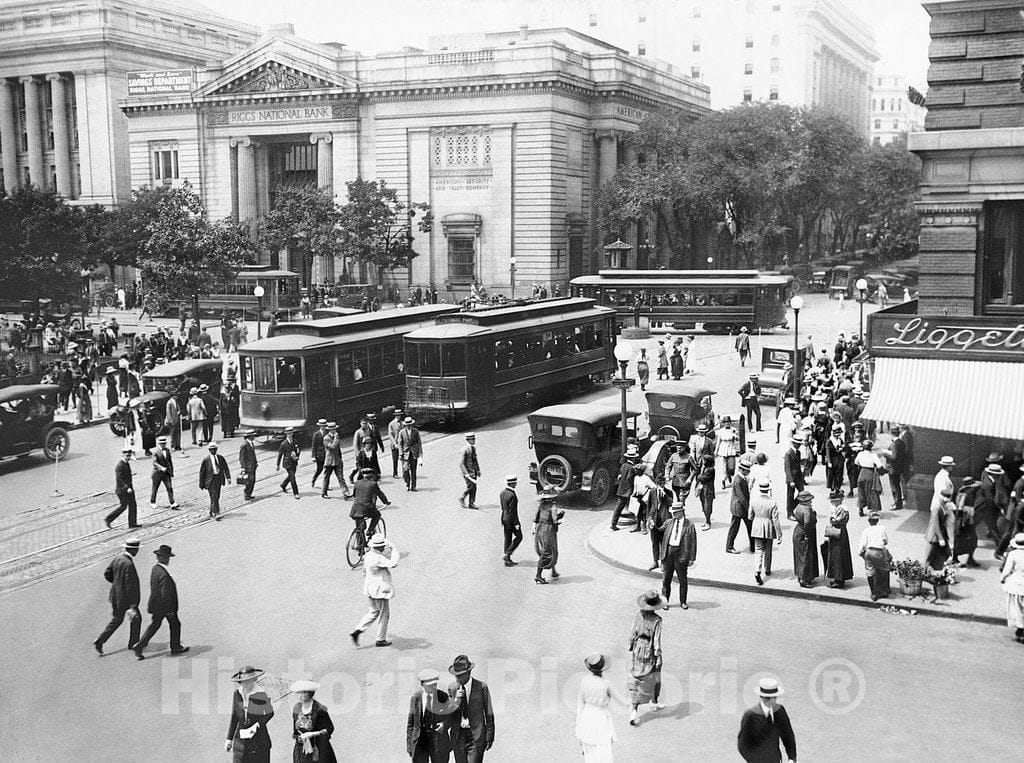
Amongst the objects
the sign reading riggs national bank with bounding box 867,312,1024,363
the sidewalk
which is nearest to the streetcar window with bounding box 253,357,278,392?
the sidewalk

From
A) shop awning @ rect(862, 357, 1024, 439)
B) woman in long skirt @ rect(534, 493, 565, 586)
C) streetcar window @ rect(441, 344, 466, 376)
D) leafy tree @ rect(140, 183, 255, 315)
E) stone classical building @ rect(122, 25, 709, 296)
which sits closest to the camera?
woman in long skirt @ rect(534, 493, 565, 586)

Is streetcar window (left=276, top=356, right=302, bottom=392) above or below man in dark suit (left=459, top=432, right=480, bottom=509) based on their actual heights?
above

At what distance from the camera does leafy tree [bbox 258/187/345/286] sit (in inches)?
2571

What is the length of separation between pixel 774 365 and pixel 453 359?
37.0ft

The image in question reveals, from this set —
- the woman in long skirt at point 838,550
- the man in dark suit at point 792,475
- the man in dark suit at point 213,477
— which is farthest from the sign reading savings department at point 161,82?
the woman in long skirt at point 838,550

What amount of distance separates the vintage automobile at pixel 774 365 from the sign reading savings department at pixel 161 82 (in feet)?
172

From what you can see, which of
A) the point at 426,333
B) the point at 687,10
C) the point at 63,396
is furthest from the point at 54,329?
the point at 687,10

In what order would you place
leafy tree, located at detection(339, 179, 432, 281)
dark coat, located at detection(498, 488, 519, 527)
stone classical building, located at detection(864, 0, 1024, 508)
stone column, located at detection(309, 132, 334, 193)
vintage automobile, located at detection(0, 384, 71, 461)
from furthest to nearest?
stone column, located at detection(309, 132, 334, 193) < leafy tree, located at detection(339, 179, 432, 281) < vintage automobile, located at detection(0, 384, 71, 461) < stone classical building, located at detection(864, 0, 1024, 508) < dark coat, located at detection(498, 488, 519, 527)

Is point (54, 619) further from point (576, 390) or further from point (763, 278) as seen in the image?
point (763, 278)

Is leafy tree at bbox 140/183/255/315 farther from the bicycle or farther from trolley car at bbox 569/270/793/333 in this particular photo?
the bicycle

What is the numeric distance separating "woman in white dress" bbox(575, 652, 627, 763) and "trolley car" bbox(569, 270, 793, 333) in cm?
4428

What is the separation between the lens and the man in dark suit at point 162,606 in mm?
13750

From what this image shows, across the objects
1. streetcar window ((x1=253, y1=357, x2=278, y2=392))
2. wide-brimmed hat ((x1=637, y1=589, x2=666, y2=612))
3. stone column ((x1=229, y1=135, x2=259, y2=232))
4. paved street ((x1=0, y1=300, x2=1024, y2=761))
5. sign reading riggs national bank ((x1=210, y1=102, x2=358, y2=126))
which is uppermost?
sign reading riggs national bank ((x1=210, y1=102, x2=358, y2=126))

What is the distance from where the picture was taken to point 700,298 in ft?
177
